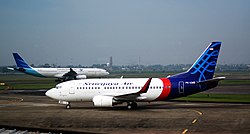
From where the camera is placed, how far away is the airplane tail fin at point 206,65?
Result: 28.2m

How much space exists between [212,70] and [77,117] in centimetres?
1346

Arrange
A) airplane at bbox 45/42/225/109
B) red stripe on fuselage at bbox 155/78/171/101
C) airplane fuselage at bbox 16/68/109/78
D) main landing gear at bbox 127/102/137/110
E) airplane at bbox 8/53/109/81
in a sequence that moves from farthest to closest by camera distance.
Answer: airplane fuselage at bbox 16/68/109/78
airplane at bbox 8/53/109/81
main landing gear at bbox 127/102/137/110
red stripe on fuselage at bbox 155/78/171/101
airplane at bbox 45/42/225/109

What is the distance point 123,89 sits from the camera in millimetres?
27906

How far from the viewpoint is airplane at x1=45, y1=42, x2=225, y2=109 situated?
27125 millimetres

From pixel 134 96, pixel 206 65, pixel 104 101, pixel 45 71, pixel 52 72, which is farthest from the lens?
pixel 52 72

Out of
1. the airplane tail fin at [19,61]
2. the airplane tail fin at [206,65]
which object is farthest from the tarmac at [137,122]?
the airplane tail fin at [19,61]

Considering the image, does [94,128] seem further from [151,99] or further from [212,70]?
[212,70]

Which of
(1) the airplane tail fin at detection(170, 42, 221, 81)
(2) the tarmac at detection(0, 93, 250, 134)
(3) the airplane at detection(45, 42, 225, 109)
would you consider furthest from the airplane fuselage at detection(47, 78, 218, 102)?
(2) the tarmac at detection(0, 93, 250, 134)

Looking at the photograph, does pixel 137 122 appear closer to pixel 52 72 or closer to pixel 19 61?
pixel 52 72

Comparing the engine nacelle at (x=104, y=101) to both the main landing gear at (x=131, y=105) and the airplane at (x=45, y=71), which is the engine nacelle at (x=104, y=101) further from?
the airplane at (x=45, y=71)

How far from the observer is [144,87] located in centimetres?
2655

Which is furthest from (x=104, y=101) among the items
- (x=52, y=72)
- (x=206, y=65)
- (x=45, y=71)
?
(x=45, y=71)

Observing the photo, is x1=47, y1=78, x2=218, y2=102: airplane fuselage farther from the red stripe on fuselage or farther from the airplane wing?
the airplane wing

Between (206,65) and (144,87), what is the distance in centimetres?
652
